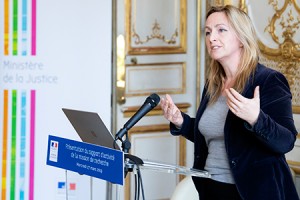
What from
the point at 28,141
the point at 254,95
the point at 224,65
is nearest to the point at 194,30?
the point at 28,141

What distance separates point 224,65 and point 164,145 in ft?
7.74

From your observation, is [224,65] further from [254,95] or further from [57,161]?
[57,161]

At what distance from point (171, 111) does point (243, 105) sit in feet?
1.66

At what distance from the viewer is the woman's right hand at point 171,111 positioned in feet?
8.62

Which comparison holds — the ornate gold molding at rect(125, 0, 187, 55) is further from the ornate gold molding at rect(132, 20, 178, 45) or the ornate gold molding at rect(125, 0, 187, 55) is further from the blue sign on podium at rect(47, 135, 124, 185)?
the blue sign on podium at rect(47, 135, 124, 185)

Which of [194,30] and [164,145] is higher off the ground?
[194,30]

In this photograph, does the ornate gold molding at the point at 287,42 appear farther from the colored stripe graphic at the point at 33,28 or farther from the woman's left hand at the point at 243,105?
the woman's left hand at the point at 243,105

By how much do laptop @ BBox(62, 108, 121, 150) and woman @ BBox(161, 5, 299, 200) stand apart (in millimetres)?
388

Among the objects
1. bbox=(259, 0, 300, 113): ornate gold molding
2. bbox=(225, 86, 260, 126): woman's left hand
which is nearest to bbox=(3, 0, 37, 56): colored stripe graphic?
bbox=(259, 0, 300, 113): ornate gold molding

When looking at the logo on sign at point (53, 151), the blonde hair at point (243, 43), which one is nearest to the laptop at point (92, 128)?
the logo on sign at point (53, 151)

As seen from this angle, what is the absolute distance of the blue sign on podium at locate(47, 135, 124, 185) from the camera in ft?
6.96

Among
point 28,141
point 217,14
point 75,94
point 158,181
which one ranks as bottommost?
point 158,181

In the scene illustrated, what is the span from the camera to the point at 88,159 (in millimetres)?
2217

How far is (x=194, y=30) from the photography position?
4.96 m
